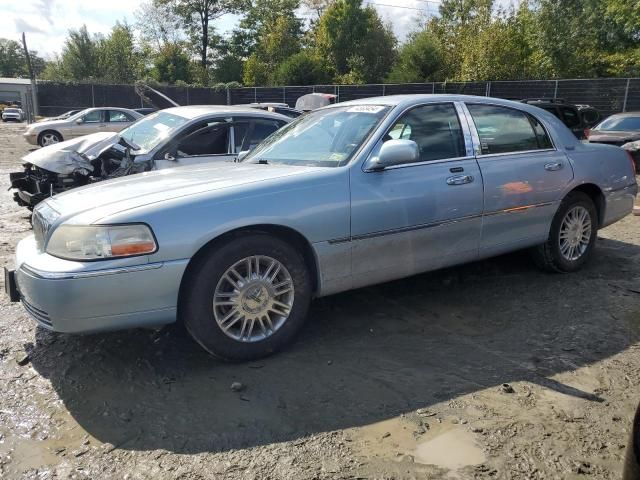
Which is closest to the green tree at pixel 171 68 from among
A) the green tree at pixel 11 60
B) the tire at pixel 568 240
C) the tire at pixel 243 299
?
the tire at pixel 568 240

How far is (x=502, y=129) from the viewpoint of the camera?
4.85 metres

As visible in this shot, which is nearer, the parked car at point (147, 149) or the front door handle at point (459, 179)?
the front door handle at point (459, 179)

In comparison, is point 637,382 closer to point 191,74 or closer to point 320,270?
point 320,270

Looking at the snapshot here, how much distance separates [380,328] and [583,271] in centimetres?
246

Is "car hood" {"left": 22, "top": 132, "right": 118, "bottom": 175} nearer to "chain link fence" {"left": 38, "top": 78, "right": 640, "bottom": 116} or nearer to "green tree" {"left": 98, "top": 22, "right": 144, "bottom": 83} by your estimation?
"chain link fence" {"left": 38, "top": 78, "right": 640, "bottom": 116}

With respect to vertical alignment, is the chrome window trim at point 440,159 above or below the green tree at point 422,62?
below

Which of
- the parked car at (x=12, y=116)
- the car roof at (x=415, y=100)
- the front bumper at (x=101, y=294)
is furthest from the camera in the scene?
the parked car at (x=12, y=116)

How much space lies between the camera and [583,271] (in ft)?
18.0

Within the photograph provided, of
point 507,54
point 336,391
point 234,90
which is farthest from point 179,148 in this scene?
point 234,90

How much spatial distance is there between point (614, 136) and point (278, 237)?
1126 centimetres

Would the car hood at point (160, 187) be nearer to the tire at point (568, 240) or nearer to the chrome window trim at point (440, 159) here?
the chrome window trim at point (440, 159)

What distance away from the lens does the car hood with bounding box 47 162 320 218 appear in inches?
135

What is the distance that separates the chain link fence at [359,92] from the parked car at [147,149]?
15715 millimetres

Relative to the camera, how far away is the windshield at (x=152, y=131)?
22.6ft
